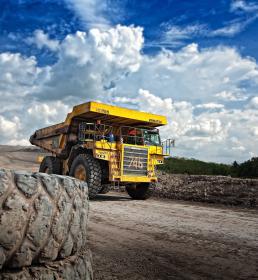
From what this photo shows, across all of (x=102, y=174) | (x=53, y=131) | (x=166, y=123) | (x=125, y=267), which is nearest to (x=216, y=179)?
(x=166, y=123)

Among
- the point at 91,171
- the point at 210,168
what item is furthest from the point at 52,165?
the point at 210,168

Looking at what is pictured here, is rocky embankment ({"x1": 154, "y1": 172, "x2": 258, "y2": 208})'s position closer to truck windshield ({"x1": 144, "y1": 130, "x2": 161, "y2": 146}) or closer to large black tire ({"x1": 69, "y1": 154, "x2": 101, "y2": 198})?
truck windshield ({"x1": 144, "y1": 130, "x2": 161, "y2": 146})

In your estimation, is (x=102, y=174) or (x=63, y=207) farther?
(x=102, y=174)

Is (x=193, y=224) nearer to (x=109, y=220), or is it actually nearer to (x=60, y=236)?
(x=109, y=220)

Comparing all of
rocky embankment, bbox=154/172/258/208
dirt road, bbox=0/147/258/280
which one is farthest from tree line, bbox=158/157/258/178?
dirt road, bbox=0/147/258/280

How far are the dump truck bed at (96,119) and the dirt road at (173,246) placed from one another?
4.38m

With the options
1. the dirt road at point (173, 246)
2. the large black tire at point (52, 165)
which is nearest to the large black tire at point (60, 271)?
the dirt road at point (173, 246)

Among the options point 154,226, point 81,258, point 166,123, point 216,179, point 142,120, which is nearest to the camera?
point 81,258

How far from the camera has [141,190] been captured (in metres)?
12.1

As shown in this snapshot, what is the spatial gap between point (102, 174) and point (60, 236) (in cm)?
902

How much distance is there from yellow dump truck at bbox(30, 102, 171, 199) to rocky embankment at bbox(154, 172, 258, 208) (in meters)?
1.49

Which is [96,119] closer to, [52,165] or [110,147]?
[110,147]

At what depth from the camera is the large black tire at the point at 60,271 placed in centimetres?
200

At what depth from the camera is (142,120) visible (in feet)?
39.1
